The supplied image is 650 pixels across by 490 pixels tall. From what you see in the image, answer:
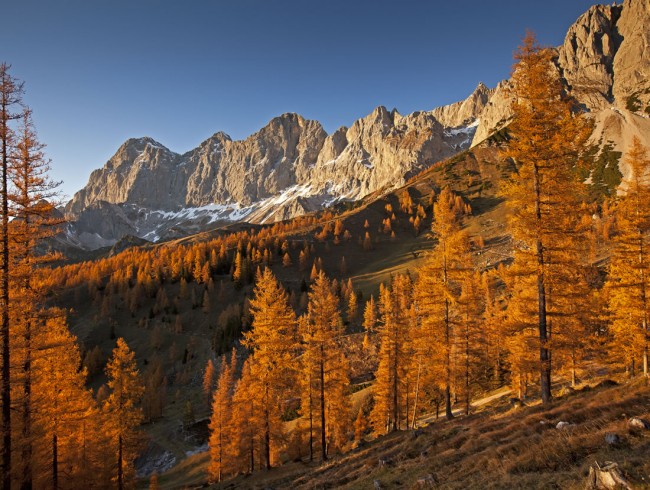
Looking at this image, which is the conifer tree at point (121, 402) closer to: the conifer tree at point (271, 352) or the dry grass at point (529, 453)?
the conifer tree at point (271, 352)

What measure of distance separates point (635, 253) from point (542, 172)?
A: 12883 millimetres

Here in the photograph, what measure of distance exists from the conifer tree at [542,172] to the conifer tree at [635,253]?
9964mm

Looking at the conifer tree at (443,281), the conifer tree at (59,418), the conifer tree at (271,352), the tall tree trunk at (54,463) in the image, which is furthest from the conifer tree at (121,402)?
the conifer tree at (443,281)

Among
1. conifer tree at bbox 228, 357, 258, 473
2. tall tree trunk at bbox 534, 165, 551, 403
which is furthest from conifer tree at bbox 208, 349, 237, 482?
tall tree trunk at bbox 534, 165, 551, 403

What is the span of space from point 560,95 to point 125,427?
3611cm

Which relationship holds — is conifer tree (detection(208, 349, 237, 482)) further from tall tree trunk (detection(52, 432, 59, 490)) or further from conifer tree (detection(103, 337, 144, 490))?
tall tree trunk (detection(52, 432, 59, 490))

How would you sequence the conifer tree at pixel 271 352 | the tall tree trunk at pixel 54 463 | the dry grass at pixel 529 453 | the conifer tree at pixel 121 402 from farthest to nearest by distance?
1. the conifer tree at pixel 121 402
2. the conifer tree at pixel 271 352
3. the tall tree trunk at pixel 54 463
4. the dry grass at pixel 529 453

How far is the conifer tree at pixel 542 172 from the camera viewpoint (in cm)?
1672

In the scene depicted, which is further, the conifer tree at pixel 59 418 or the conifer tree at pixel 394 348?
the conifer tree at pixel 394 348

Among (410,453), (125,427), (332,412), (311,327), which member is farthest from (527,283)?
(125,427)

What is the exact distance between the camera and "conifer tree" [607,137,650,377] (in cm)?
2311

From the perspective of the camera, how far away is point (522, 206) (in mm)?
17672

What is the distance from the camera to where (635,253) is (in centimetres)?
2391

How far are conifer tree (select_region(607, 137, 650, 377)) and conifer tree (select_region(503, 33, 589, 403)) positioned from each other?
9.96 metres
